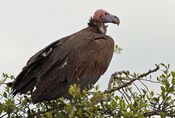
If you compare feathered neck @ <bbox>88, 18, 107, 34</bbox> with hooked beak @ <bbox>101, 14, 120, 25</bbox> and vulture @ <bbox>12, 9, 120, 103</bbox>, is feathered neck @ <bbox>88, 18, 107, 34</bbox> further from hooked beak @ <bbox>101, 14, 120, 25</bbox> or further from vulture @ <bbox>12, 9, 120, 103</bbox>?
vulture @ <bbox>12, 9, 120, 103</bbox>

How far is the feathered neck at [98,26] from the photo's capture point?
9.20m

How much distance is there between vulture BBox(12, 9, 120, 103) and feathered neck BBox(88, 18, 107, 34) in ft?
1.83

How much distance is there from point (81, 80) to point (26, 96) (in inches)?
46.9

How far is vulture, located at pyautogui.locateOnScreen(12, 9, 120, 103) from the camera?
20.8 ft

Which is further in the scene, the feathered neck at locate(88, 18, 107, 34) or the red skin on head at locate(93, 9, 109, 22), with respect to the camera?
the red skin on head at locate(93, 9, 109, 22)

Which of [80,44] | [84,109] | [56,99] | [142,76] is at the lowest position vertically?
[84,109]

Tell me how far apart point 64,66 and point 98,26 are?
8.74ft

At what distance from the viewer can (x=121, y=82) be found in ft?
19.7

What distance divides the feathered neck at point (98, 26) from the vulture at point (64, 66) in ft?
1.83

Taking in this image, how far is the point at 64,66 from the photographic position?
6.97 metres

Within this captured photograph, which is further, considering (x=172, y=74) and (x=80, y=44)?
(x=80, y=44)

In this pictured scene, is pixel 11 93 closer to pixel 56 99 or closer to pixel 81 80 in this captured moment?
pixel 56 99

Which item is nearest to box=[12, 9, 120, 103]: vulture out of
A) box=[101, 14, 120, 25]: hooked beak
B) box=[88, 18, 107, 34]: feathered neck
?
box=[88, 18, 107, 34]: feathered neck

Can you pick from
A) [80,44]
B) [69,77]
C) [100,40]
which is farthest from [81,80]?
[100,40]
